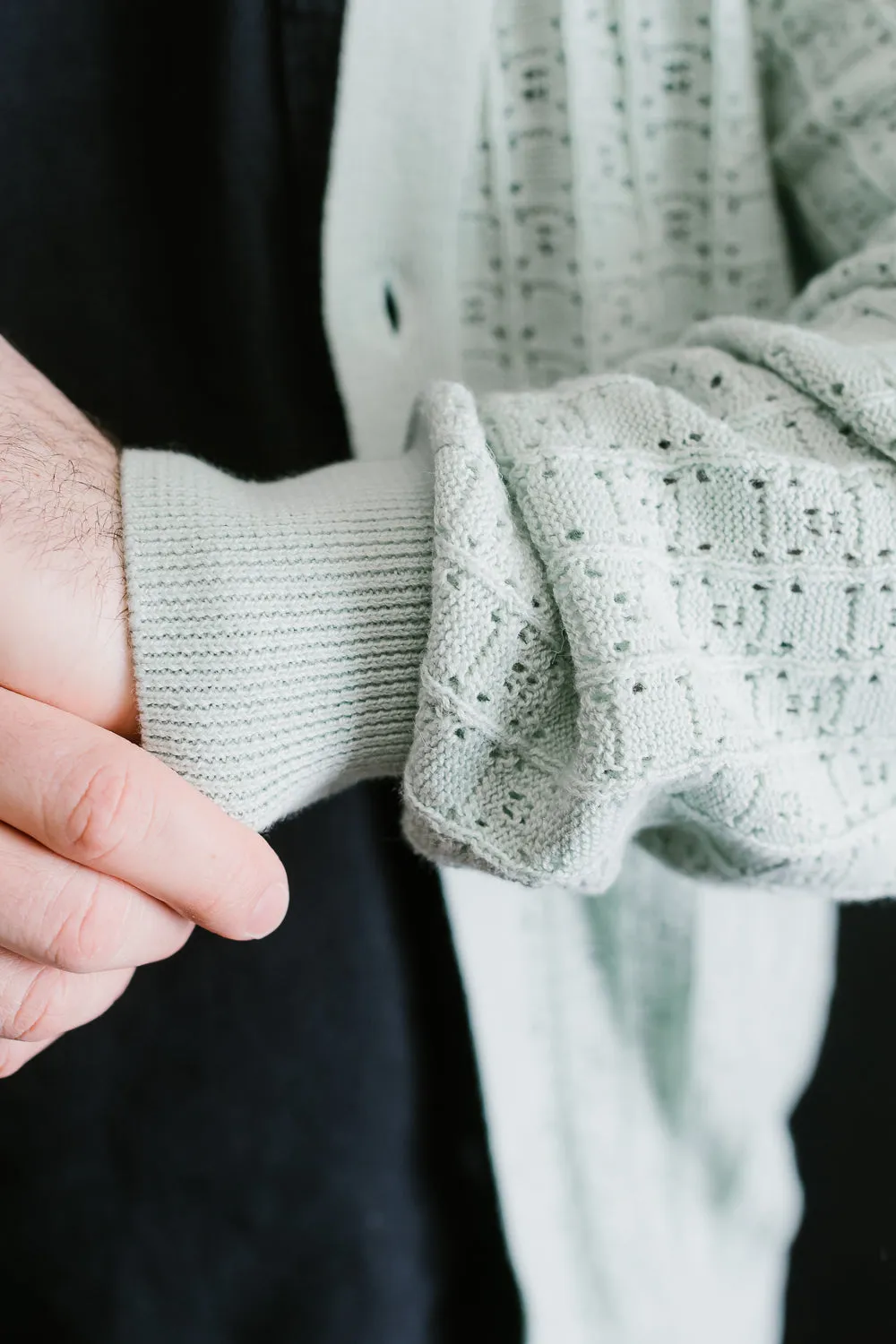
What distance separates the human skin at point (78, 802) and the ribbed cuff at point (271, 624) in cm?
2

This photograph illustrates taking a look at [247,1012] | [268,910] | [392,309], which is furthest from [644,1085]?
[392,309]

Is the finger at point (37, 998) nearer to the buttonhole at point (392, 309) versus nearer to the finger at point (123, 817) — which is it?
the finger at point (123, 817)

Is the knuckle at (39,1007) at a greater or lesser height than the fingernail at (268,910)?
lesser

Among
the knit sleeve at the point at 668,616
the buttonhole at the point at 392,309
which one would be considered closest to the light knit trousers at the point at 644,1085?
the knit sleeve at the point at 668,616

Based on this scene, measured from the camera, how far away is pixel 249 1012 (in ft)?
2.48

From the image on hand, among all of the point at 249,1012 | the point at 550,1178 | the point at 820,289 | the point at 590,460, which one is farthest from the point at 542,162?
the point at 550,1178

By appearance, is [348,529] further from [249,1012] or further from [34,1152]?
[34,1152]

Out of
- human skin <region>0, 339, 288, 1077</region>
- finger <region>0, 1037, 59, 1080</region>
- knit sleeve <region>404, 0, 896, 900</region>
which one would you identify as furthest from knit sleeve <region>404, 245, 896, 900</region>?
finger <region>0, 1037, 59, 1080</region>

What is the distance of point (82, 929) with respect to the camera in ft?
1.28

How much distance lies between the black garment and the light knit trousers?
0.08 meters

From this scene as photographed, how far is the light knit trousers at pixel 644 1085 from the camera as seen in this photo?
75 cm

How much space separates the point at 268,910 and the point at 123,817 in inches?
3.3

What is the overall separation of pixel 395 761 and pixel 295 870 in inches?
11.3

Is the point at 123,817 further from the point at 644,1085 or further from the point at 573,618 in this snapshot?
the point at 644,1085
